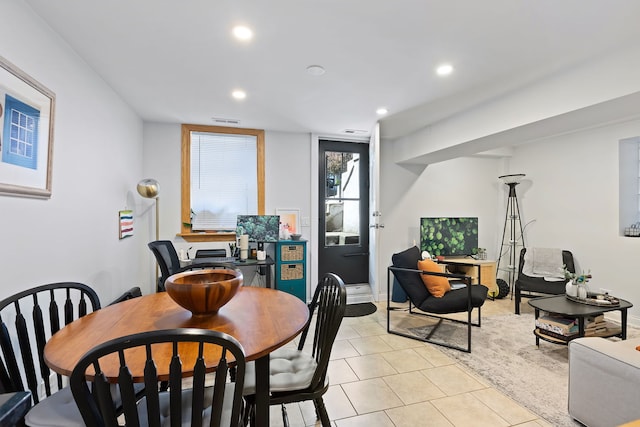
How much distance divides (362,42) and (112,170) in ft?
8.33

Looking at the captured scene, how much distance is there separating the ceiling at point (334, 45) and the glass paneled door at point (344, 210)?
1.46m

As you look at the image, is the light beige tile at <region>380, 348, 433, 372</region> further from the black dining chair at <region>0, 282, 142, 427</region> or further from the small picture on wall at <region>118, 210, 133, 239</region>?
the small picture on wall at <region>118, 210, 133, 239</region>

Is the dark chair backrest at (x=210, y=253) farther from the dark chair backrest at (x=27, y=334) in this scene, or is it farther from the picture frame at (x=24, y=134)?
the picture frame at (x=24, y=134)

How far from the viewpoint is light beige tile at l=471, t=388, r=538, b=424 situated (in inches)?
76.0

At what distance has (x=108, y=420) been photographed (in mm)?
887

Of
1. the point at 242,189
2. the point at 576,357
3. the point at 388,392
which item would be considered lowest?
the point at 388,392

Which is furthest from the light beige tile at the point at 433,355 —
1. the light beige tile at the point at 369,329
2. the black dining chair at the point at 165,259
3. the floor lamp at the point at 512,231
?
the floor lamp at the point at 512,231

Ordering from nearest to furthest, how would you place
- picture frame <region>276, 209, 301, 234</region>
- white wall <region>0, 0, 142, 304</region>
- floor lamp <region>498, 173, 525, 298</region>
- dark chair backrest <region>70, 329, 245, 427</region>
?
dark chair backrest <region>70, 329, 245, 427</region> → white wall <region>0, 0, 142, 304</region> → picture frame <region>276, 209, 301, 234</region> → floor lamp <region>498, 173, 525, 298</region>

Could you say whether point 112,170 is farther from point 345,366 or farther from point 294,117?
point 345,366

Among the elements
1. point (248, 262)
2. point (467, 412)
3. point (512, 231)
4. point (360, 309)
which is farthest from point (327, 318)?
point (512, 231)

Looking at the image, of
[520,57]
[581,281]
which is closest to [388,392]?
[581,281]

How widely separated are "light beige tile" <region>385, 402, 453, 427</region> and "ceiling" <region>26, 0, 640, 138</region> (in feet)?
8.10

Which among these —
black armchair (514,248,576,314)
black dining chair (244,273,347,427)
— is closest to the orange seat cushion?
black armchair (514,248,576,314)

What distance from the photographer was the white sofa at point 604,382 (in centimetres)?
157
